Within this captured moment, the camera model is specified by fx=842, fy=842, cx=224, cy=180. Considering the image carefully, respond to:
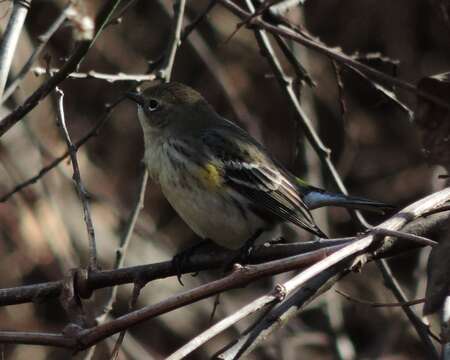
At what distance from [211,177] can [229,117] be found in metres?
3.82

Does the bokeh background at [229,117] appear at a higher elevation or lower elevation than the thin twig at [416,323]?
higher

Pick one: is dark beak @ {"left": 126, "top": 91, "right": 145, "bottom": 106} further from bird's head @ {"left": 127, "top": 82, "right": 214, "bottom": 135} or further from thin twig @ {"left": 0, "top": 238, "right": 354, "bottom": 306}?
thin twig @ {"left": 0, "top": 238, "right": 354, "bottom": 306}

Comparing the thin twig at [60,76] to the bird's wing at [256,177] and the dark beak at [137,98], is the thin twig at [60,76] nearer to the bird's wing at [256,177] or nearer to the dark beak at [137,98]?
the bird's wing at [256,177]

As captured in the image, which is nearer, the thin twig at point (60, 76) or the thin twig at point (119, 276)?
the thin twig at point (60, 76)

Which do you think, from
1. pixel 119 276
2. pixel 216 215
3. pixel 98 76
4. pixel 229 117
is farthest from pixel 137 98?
pixel 229 117

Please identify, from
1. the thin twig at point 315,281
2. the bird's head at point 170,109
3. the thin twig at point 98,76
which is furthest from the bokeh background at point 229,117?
the thin twig at point 315,281

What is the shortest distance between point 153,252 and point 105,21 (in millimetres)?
5314

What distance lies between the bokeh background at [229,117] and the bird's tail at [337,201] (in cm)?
214

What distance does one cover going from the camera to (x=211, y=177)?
4578 millimetres

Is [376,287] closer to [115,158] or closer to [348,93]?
[348,93]

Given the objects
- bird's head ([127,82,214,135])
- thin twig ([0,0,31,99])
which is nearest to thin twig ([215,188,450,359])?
thin twig ([0,0,31,99])

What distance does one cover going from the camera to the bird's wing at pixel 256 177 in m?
4.68

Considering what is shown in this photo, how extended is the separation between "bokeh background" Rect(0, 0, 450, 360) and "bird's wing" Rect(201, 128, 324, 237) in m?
2.20

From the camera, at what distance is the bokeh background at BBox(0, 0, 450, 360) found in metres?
7.50
